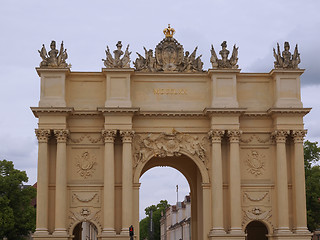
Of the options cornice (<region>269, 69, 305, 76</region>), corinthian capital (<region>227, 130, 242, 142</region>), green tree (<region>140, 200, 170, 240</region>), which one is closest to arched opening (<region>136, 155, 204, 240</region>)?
corinthian capital (<region>227, 130, 242, 142</region>)

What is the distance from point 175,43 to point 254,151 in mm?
7481

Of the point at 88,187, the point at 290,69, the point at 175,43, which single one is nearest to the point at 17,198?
the point at 88,187

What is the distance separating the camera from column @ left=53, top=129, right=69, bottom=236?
116ft

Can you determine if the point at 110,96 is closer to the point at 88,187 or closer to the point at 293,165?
the point at 88,187

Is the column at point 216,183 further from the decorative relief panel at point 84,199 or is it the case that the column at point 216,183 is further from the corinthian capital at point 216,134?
the decorative relief panel at point 84,199

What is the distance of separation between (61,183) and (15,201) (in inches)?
704

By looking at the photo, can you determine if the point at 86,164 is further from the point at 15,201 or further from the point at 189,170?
the point at 15,201

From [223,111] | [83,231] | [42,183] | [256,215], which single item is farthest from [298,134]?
[83,231]

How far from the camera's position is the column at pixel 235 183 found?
1421 inches

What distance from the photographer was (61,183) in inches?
1410

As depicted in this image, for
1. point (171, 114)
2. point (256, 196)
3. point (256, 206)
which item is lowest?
point (256, 206)

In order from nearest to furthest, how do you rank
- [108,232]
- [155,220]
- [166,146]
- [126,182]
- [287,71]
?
[108,232] → [126,182] → [166,146] → [287,71] → [155,220]

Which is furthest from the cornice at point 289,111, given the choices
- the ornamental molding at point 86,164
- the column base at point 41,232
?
the column base at point 41,232

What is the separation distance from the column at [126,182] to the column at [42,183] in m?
4.05
